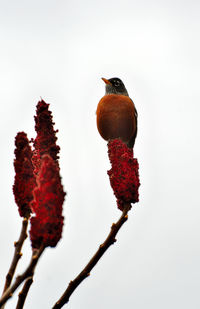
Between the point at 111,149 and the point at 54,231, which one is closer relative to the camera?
the point at 54,231

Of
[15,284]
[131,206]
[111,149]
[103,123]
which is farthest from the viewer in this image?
[103,123]

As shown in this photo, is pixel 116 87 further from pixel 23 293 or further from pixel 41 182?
pixel 23 293

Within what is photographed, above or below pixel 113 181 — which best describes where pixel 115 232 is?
below

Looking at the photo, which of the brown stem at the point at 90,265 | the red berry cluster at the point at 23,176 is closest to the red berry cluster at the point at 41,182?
the red berry cluster at the point at 23,176

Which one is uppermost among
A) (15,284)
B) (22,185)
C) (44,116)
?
(44,116)

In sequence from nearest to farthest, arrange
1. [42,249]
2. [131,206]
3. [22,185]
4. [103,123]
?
1. [42,249]
2. [22,185]
3. [131,206]
4. [103,123]

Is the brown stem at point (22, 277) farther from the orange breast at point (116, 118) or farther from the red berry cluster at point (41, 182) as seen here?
the orange breast at point (116, 118)

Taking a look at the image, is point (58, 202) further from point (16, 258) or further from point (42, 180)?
point (16, 258)

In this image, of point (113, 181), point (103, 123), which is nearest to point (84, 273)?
point (113, 181)
